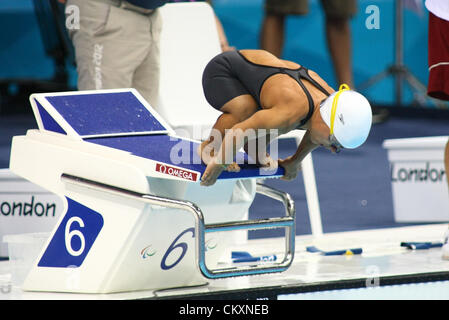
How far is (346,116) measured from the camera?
3391mm

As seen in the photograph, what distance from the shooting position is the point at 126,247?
136 inches

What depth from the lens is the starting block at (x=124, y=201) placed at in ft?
11.2

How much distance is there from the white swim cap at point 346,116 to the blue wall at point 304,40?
215 inches

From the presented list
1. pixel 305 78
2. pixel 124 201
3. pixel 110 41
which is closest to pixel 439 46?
pixel 305 78

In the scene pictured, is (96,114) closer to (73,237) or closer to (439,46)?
(73,237)

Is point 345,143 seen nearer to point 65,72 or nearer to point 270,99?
point 270,99

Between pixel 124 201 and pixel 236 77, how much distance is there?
0.61 metres

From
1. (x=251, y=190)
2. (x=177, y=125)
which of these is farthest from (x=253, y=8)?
(x=251, y=190)

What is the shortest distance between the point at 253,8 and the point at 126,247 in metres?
5.93

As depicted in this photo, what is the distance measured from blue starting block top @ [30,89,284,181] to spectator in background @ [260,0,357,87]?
12.0ft

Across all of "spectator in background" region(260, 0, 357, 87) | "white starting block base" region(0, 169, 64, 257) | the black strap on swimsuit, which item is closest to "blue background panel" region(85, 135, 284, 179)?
the black strap on swimsuit

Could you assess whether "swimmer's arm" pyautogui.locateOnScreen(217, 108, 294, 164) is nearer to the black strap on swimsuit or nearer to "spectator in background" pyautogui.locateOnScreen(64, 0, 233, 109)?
the black strap on swimsuit

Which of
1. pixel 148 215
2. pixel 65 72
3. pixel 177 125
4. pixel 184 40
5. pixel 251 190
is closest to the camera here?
pixel 148 215

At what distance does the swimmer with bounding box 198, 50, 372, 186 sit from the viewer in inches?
133
